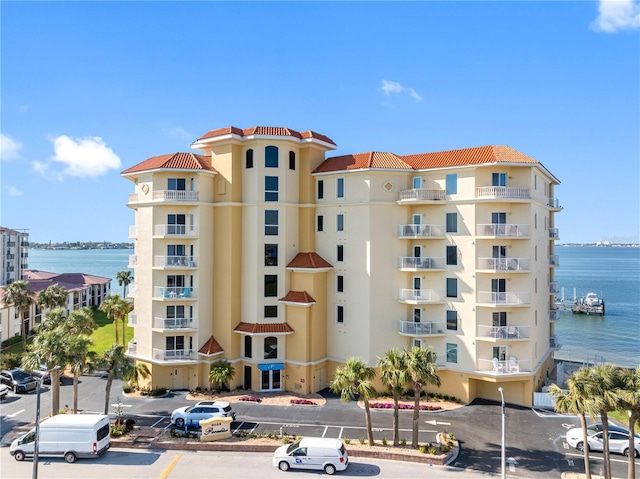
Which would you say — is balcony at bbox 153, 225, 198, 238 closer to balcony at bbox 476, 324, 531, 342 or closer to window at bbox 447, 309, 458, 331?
window at bbox 447, 309, 458, 331

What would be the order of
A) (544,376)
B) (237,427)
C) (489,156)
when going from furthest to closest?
(544,376), (489,156), (237,427)

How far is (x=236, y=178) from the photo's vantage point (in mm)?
34969

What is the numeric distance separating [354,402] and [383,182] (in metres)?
17.1

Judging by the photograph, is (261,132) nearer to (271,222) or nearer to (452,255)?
(271,222)

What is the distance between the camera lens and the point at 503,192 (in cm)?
3105

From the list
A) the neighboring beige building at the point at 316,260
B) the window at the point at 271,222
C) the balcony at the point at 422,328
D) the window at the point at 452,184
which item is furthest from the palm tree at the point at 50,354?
the window at the point at 452,184

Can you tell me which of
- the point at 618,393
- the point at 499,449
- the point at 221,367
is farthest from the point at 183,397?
the point at 618,393

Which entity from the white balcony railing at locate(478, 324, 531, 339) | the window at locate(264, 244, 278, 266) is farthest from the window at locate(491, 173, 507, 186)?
the window at locate(264, 244, 278, 266)

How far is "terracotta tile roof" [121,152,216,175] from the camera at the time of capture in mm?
33906

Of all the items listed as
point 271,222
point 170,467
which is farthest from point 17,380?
point 271,222

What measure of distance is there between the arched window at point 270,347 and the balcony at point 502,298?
16119 mm

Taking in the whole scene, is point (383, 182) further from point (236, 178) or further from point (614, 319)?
point (614, 319)

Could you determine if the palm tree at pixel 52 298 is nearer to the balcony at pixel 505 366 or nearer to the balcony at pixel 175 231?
the balcony at pixel 175 231

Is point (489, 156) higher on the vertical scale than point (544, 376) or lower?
higher
